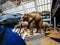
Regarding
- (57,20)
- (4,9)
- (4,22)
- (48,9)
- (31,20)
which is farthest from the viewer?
(4,9)

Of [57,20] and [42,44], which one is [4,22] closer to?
[57,20]

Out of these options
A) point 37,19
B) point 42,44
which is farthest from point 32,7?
point 42,44

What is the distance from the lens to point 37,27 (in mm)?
3234

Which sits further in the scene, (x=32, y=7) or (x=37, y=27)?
(x=32, y=7)

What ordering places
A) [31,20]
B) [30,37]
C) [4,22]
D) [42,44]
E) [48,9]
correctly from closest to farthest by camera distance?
[42,44], [30,37], [31,20], [4,22], [48,9]

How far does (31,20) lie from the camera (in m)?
3.08

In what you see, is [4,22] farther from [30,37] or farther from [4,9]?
[4,9]

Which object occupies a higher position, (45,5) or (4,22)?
(45,5)

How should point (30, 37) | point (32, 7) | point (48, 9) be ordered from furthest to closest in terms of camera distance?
point (32, 7)
point (48, 9)
point (30, 37)

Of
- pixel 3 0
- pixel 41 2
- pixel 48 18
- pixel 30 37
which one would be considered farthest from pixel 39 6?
pixel 3 0

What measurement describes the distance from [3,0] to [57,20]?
755 centimetres

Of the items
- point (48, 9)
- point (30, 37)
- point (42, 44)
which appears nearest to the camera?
point (42, 44)

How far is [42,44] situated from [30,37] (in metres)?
0.45

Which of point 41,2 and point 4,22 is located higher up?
point 41,2
